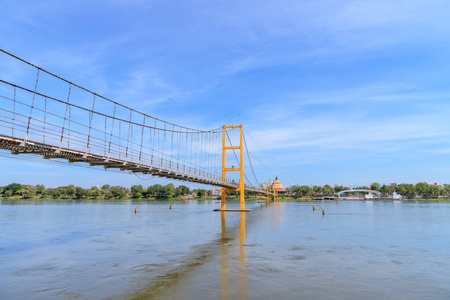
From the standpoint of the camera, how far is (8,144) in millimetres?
14219

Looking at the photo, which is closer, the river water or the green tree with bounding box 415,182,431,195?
the river water

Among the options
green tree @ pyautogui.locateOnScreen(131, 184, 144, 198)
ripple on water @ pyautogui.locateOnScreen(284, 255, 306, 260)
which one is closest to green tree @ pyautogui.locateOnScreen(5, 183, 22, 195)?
green tree @ pyautogui.locateOnScreen(131, 184, 144, 198)

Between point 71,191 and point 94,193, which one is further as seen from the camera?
point 94,193

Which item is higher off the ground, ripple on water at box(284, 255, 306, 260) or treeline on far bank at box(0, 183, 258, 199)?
treeline on far bank at box(0, 183, 258, 199)

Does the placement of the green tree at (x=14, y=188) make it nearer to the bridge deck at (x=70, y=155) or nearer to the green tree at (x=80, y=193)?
the green tree at (x=80, y=193)

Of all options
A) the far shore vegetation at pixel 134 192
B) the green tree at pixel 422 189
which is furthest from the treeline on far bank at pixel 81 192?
the green tree at pixel 422 189

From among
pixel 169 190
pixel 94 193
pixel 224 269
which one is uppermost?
pixel 169 190

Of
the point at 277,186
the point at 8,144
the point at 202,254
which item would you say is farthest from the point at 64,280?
the point at 277,186

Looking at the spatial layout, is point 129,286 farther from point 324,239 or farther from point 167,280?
point 324,239

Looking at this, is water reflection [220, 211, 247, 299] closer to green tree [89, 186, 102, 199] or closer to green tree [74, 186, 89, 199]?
green tree [74, 186, 89, 199]

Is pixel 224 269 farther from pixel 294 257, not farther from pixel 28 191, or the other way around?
pixel 28 191

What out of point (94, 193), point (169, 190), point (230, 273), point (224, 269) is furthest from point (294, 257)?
point (94, 193)

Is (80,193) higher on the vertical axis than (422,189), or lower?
lower

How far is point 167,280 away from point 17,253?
14.1 metres
